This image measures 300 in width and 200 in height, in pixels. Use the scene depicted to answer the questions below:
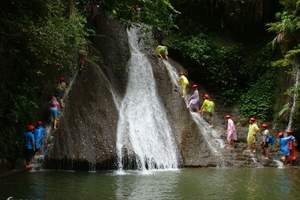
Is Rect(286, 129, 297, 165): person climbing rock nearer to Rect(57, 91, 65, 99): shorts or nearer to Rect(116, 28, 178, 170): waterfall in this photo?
Rect(116, 28, 178, 170): waterfall

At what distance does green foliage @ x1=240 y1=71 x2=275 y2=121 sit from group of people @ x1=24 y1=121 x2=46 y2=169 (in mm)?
11003

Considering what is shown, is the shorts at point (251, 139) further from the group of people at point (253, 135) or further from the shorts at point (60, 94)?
the shorts at point (60, 94)

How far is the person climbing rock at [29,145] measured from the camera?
1842cm

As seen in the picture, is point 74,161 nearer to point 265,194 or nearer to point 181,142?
point 181,142

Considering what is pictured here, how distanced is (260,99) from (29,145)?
12564mm

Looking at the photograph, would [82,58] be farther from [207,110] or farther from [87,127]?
[207,110]

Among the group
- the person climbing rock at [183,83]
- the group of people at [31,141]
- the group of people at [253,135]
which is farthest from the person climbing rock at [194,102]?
the group of people at [31,141]

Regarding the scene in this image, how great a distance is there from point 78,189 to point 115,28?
13.8 m

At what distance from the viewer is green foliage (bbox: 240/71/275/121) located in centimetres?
2594

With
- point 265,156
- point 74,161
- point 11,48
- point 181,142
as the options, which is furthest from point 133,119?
point 11,48

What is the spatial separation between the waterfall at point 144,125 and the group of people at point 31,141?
286 cm

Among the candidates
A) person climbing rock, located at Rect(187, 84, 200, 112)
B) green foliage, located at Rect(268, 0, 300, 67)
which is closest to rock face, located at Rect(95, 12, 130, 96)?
person climbing rock, located at Rect(187, 84, 200, 112)

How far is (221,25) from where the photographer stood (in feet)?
102

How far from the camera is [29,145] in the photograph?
1841cm
